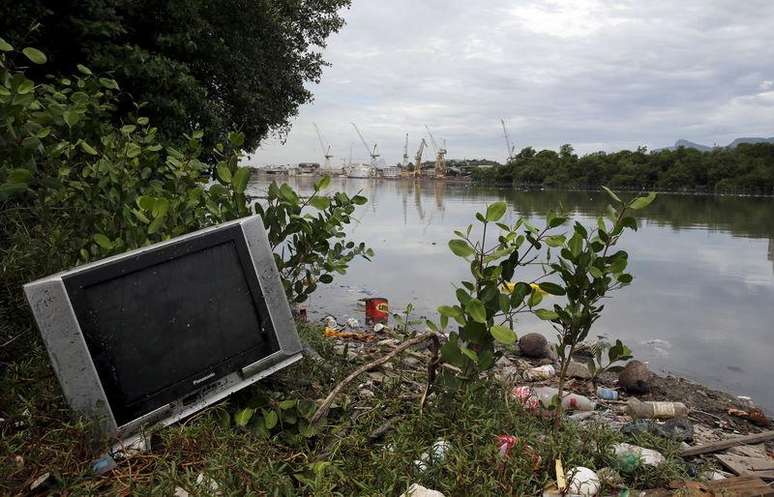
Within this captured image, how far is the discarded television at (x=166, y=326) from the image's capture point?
1762mm

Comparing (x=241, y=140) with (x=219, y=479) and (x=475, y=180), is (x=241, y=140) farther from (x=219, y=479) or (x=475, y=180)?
(x=475, y=180)

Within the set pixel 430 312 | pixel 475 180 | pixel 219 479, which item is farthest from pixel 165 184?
pixel 475 180

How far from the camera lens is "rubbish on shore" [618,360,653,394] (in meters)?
4.16

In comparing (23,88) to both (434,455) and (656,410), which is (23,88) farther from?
(656,410)

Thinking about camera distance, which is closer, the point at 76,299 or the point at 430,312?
the point at 76,299

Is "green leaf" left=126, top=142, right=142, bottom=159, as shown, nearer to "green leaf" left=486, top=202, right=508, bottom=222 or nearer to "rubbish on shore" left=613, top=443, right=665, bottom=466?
"green leaf" left=486, top=202, right=508, bottom=222

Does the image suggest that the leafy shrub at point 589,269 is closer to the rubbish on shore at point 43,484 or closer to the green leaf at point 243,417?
the green leaf at point 243,417

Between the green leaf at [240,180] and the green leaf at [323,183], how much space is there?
337 mm

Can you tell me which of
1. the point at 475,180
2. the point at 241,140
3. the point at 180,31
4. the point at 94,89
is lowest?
the point at 475,180

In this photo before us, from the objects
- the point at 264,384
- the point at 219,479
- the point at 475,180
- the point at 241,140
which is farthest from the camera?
the point at 475,180

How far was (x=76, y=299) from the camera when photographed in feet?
5.81

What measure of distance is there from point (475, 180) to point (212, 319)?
85333 mm

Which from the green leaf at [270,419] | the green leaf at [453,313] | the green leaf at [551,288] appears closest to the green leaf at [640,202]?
the green leaf at [551,288]

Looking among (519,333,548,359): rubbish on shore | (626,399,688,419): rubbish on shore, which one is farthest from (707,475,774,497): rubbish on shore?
(519,333,548,359): rubbish on shore
